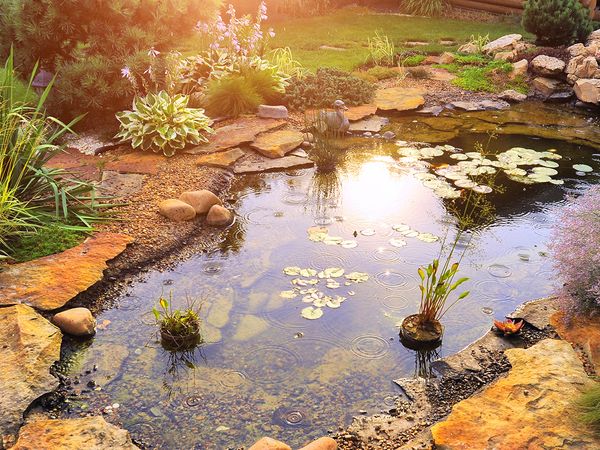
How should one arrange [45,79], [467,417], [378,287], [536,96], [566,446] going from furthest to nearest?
[536,96] < [45,79] < [378,287] < [467,417] < [566,446]

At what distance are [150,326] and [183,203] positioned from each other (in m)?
1.51

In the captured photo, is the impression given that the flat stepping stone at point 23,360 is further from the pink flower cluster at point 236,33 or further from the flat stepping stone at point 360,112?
the flat stepping stone at point 360,112

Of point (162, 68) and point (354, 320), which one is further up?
Result: point (162, 68)

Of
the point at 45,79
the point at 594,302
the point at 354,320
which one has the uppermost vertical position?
the point at 45,79

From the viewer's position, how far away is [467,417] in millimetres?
2869

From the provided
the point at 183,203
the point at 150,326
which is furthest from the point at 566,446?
the point at 183,203

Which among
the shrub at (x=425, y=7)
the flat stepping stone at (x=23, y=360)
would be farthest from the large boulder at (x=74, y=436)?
the shrub at (x=425, y=7)

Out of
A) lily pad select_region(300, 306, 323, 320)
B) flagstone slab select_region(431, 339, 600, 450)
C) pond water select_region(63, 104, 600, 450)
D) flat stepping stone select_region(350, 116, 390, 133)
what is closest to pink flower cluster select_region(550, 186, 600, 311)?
pond water select_region(63, 104, 600, 450)

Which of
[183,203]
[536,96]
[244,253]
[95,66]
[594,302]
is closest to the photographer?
[594,302]

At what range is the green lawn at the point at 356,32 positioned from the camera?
1059cm

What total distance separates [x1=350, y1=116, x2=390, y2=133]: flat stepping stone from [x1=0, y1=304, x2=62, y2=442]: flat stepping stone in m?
4.94

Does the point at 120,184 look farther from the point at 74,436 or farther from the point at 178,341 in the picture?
the point at 74,436

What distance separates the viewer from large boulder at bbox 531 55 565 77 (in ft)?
30.1

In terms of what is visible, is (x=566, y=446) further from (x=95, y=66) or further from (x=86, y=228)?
(x=95, y=66)
